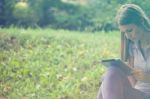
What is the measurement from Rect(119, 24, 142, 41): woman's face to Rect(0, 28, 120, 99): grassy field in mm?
1303

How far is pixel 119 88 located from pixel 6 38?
2956mm

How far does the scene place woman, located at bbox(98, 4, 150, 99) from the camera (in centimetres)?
353

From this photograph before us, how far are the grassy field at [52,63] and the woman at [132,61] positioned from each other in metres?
1.19

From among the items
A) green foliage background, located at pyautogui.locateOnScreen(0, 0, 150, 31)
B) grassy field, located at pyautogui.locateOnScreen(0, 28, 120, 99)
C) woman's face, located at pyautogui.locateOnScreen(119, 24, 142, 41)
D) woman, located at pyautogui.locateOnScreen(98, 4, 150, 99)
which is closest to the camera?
woman, located at pyautogui.locateOnScreen(98, 4, 150, 99)

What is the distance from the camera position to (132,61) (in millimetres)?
3830

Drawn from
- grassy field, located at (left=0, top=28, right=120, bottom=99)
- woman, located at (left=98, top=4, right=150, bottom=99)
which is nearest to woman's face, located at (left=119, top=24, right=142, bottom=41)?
woman, located at (left=98, top=4, right=150, bottom=99)

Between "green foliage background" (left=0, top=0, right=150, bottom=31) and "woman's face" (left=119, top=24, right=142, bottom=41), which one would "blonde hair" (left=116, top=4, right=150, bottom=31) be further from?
"green foliage background" (left=0, top=0, right=150, bottom=31)

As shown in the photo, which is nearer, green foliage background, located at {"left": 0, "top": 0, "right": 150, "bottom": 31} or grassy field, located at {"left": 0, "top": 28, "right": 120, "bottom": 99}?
grassy field, located at {"left": 0, "top": 28, "right": 120, "bottom": 99}

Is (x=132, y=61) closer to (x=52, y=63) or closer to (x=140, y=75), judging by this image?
(x=140, y=75)

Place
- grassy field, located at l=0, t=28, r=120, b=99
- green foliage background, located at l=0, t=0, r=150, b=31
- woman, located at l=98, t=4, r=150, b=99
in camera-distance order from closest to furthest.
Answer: woman, located at l=98, t=4, r=150, b=99
grassy field, located at l=0, t=28, r=120, b=99
green foliage background, located at l=0, t=0, r=150, b=31

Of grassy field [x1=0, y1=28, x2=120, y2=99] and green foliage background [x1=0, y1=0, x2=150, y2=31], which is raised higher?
green foliage background [x1=0, y1=0, x2=150, y2=31]

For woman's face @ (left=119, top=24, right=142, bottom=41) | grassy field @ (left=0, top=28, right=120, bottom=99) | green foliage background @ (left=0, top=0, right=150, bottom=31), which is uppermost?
woman's face @ (left=119, top=24, right=142, bottom=41)

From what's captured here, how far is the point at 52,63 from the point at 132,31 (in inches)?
82.2

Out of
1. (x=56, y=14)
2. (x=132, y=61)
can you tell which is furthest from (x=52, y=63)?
(x=56, y=14)
